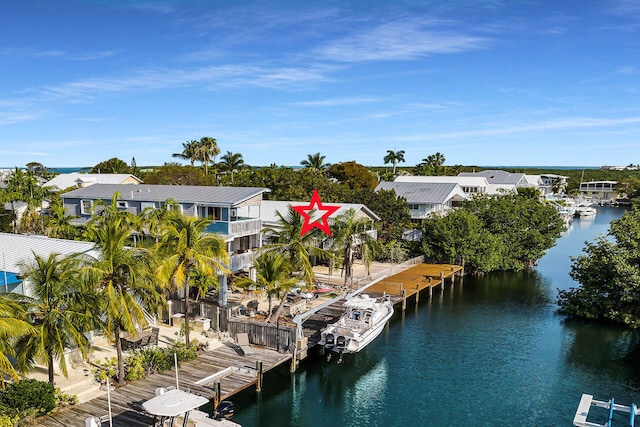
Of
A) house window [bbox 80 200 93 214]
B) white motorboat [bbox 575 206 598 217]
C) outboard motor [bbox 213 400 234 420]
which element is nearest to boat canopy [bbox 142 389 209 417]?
outboard motor [bbox 213 400 234 420]

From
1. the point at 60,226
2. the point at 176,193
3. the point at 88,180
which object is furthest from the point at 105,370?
the point at 88,180

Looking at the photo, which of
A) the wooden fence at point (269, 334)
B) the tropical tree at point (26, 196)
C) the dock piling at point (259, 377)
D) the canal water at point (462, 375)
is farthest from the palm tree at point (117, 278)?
the tropical tree at point (26, 196)

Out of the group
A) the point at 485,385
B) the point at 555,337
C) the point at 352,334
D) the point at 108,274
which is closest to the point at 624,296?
the point at 555,337

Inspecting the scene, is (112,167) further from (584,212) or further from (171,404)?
(584,212)

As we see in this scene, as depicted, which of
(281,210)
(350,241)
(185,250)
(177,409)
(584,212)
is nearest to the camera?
(177,409)

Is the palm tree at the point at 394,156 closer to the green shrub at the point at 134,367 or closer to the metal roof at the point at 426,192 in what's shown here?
the metal roof at the point at 426,192

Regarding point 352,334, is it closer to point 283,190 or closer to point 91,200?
point 91,200
